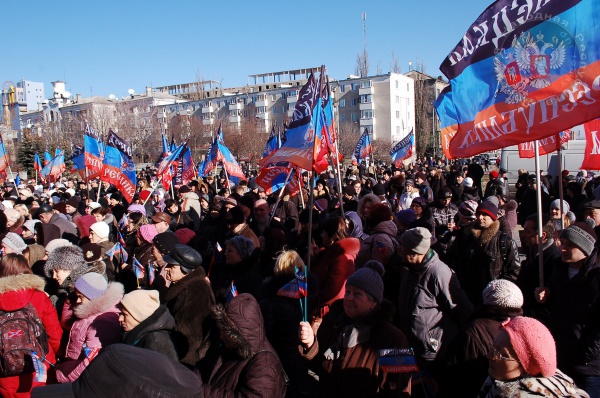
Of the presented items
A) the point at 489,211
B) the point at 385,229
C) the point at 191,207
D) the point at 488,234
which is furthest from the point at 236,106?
the point at 488,234

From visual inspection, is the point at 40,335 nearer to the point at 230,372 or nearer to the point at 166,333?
the point at 166,333

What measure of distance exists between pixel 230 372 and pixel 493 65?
3.17 meters

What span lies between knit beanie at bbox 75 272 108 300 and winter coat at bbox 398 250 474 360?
256cm

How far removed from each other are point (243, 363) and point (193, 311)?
106 cm

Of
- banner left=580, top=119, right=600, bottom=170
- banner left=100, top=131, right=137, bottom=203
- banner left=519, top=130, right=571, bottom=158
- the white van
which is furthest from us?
the white van

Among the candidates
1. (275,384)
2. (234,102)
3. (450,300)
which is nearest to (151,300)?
(275,384)

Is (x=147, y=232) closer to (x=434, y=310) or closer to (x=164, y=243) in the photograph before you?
(x=164, y=243)

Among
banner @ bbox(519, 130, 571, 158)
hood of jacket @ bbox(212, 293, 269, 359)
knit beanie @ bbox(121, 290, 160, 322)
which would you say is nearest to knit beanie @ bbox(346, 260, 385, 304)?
hood of jacket @ bbox(212, 293, 269, 359)

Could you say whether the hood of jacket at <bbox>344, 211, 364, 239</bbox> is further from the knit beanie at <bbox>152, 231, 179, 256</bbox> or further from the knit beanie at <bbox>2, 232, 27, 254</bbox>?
the knit beanie at <bbox>2, 232, 27, 254</bbox>

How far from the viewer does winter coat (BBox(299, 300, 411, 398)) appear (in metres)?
3.17

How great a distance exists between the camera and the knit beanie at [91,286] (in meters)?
4.12

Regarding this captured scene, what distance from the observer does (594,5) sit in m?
3.51

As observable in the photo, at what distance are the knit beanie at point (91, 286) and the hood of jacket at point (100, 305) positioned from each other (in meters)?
0.04

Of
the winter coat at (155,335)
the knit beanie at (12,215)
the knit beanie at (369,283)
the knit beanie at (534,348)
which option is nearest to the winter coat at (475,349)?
the knit beanie at (369,283)
